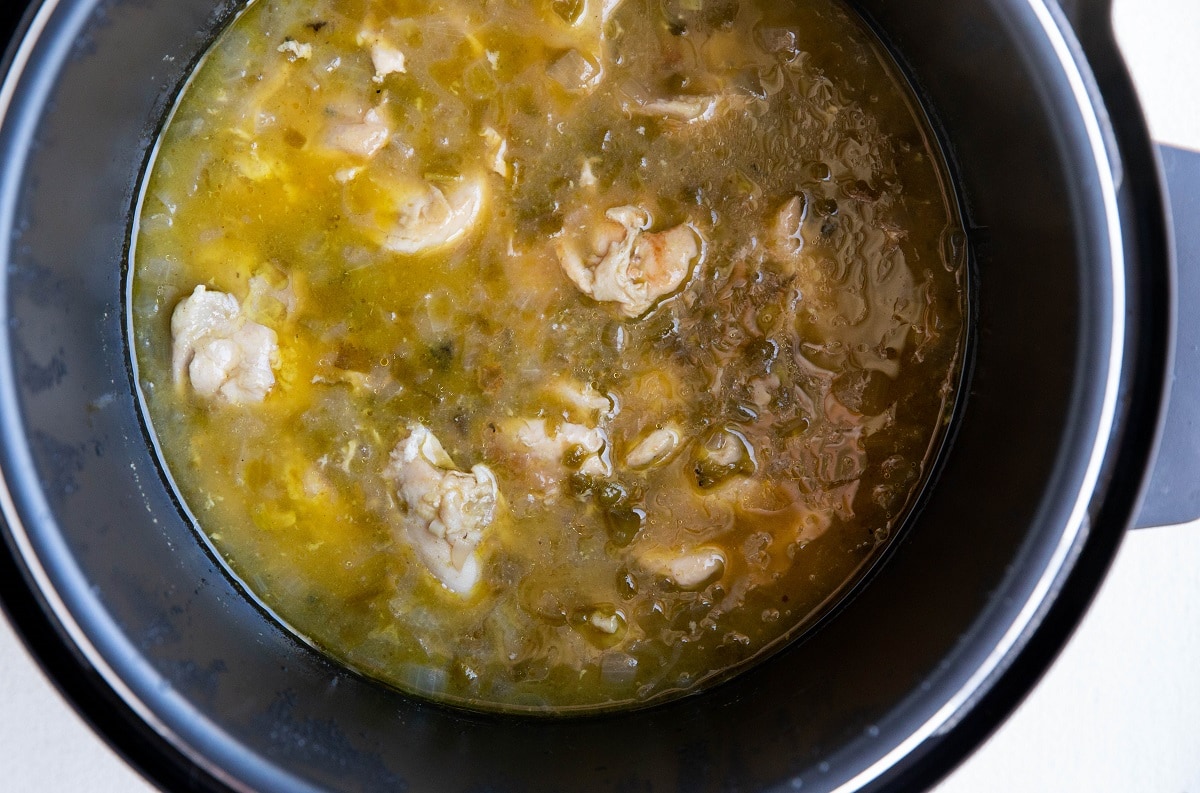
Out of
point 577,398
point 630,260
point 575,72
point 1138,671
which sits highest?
point 575,72

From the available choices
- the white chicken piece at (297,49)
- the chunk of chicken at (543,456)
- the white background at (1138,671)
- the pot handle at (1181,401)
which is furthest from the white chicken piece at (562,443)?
the white background at (1138,671)

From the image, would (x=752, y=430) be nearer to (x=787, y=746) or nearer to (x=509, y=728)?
(x=787, y=746)

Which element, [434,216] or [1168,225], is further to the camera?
[434,216]

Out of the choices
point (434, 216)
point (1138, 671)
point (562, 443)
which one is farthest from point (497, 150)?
point (1138, 671)

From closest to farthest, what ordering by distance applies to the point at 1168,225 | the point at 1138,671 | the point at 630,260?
the point at 1168,225
the point at 630,260
the point at 1138,671

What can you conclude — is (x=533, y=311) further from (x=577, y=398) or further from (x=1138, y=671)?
(x=1138, y=671)

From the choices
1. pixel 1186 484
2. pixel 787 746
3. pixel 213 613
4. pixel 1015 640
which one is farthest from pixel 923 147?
pixel 213 613

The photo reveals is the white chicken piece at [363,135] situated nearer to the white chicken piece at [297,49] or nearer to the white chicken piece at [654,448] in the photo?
the white chicken piece at [297,49]

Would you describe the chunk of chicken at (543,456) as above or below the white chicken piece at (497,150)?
below
